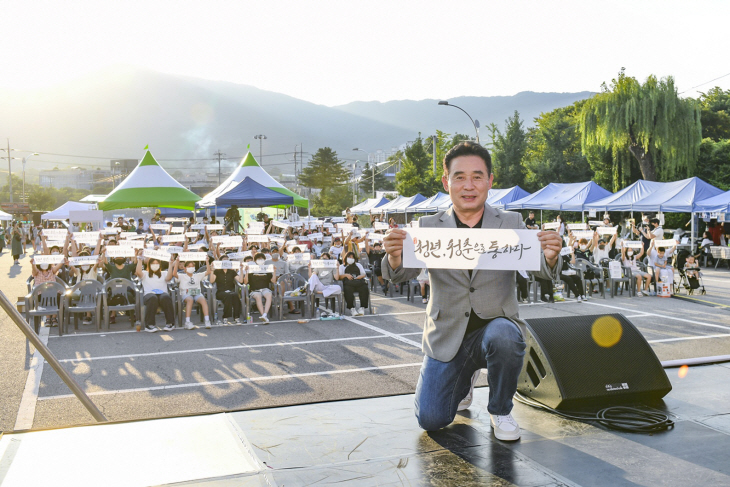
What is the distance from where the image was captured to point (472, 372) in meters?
4.03

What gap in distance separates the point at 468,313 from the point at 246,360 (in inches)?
213

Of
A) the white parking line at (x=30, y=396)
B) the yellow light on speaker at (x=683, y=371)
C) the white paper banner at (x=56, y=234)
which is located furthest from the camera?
the white paper banner at (x=56, y=234)

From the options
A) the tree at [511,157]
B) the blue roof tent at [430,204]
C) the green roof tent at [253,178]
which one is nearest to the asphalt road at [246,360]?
the green roof tent at [253,178]

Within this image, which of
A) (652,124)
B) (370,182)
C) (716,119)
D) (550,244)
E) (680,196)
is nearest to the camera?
(550,244)

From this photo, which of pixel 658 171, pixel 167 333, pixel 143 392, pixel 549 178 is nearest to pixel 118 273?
pixel 167 333

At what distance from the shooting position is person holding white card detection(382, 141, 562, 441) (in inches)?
148

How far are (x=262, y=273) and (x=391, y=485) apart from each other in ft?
30.7

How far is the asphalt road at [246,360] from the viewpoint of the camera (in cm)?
644

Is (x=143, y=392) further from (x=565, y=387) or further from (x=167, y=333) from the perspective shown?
(x=565, y=387)

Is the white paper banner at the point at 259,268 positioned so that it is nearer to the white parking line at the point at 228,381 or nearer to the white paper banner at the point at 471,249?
the white parking line at the point at 228,381

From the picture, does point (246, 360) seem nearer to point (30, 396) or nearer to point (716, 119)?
point (30, 396)

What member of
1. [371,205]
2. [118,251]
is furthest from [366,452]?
[371,205]

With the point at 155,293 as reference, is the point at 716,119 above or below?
above

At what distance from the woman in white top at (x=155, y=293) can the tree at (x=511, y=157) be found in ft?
150
